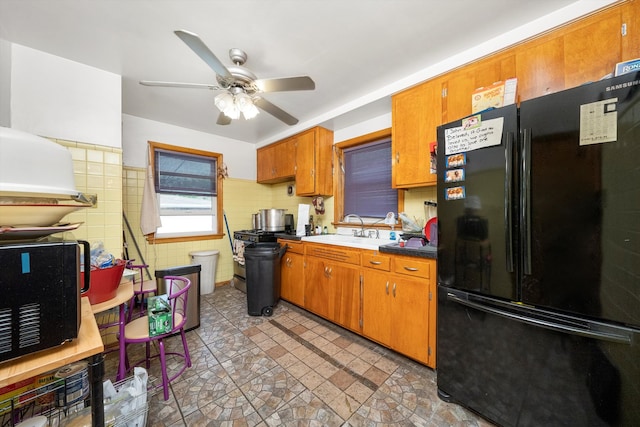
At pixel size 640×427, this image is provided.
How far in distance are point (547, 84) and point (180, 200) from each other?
13.6ft

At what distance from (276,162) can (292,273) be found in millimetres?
1811

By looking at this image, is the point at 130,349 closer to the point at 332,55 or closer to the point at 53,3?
the point at 53,3

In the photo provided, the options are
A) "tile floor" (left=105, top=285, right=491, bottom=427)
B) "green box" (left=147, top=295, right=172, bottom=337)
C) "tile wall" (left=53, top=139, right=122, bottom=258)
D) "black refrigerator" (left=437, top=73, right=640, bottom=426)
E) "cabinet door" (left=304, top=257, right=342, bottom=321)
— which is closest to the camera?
"black refrigerator" (left=437, top=73, right=640, bottom=426)

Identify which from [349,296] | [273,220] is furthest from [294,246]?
[349,296]

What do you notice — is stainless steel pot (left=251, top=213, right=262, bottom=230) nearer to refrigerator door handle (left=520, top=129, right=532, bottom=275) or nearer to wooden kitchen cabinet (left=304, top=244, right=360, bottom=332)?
wooden kitchen cabinet (left=304, top=244, right=360, bottom=332)

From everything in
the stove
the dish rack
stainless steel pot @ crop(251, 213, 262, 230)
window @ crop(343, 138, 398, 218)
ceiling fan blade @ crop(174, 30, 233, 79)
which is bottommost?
the dish rack

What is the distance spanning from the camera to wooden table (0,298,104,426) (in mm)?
620

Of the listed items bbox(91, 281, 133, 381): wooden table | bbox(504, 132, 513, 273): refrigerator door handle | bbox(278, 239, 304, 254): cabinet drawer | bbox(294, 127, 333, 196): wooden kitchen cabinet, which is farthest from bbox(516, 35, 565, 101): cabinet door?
bbox(91, 281, 133, 381): wooden table

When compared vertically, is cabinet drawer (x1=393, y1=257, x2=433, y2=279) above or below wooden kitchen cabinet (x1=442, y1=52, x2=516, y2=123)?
below

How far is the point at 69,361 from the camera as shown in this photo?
0.68m

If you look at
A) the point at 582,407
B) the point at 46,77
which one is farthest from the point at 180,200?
the point at 582,407

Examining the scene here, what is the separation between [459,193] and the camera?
1.40 metres

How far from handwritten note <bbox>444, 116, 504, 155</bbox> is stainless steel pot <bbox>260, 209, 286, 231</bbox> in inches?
97.9

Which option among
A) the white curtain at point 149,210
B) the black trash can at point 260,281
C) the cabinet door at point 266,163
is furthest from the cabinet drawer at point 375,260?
the white curtain at point 149,210
